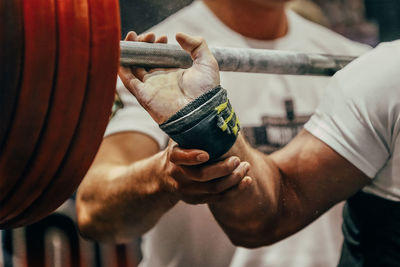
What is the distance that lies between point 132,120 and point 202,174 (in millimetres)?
335

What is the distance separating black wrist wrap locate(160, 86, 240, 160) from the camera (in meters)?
0.60

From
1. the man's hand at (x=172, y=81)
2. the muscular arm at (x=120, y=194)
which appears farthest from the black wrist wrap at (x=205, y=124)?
the muscular arm at (x=120, y=194)

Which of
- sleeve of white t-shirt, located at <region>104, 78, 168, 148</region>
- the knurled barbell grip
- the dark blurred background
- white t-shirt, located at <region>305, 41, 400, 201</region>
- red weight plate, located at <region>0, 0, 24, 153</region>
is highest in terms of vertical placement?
red weight plate, located at <region>0, 0, 24, 153</region>

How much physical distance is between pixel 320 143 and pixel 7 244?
62 cm

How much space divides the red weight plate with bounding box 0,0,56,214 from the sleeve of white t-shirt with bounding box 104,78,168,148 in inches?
15.9

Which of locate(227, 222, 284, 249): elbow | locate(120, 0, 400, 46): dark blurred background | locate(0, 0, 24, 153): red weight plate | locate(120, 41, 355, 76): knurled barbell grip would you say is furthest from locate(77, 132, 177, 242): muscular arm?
locate(120, 0, 400, 46): dark blurred background

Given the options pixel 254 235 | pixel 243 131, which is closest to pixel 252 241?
pixel 254 235

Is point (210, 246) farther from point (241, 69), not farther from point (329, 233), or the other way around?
point (241, 69)

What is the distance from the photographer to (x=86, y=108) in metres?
0.56

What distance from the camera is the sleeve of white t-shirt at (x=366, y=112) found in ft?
2.42

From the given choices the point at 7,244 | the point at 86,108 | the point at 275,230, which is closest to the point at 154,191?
the point at 275,230

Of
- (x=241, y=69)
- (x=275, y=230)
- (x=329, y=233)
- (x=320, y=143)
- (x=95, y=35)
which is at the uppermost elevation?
(x=95, y=35)

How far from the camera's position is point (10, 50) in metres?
0.51

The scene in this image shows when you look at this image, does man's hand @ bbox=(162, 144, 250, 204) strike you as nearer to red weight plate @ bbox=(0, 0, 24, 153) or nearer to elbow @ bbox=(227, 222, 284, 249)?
elbow @ bbox=(227, 222, 284, 249)
